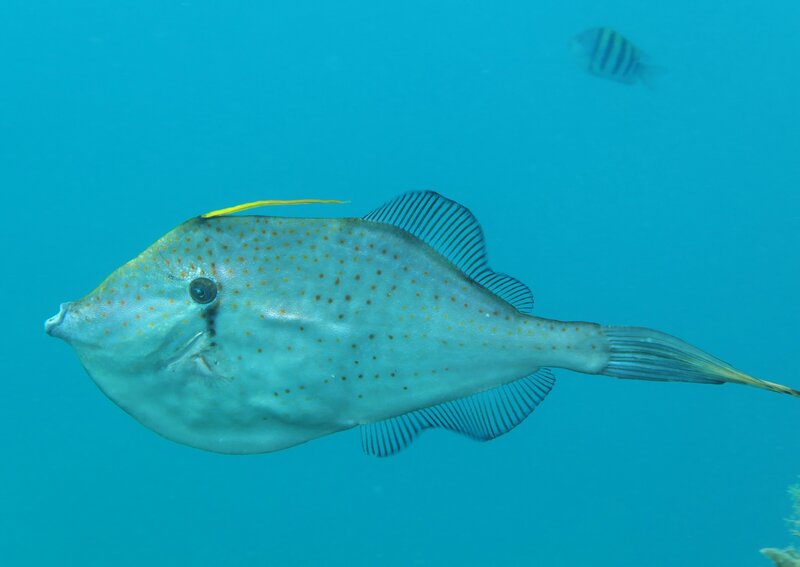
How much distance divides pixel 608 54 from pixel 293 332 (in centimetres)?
625

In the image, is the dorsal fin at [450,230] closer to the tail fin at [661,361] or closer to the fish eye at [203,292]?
the tail fin at [661,361]

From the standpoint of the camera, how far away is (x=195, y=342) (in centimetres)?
251

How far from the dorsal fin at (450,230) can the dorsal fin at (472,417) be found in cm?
29

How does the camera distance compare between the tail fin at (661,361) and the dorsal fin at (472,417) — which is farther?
the dorsal fin at (472,417)

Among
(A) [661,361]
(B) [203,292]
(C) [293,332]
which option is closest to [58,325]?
(B) [203,292]

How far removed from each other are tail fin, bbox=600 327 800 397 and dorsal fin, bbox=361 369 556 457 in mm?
312

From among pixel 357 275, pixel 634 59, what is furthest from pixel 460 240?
pixel 634 59

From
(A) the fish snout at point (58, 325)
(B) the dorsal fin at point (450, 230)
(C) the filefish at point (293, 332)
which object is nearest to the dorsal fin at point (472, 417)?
(C) the filefish at point (293, 332)

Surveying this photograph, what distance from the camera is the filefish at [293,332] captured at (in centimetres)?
250

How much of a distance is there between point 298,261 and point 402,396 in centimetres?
59

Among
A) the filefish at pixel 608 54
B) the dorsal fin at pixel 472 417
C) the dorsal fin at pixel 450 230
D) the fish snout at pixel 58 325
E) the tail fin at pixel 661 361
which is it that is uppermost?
the filefish at pixel 608 54

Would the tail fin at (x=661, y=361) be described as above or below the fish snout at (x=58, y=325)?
above

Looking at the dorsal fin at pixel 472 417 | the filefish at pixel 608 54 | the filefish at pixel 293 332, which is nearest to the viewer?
the filefish at pixel 293 332

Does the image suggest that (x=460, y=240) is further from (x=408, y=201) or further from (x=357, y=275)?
(x=357, y=275)
